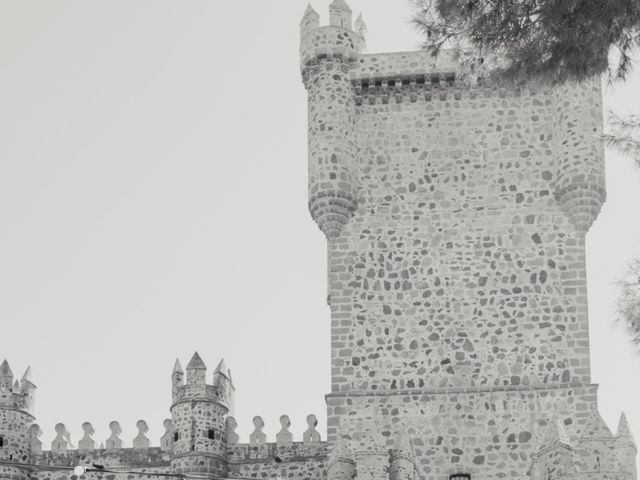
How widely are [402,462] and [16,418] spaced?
10415mm

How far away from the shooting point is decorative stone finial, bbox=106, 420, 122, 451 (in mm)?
39875

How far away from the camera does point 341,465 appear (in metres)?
33.1

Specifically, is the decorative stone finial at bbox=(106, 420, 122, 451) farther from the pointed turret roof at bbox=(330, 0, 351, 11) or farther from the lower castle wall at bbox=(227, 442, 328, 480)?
the pointed turret roof at bbox=(330, 0, 351, 11)

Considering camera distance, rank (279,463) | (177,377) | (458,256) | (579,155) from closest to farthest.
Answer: (579,155), (458,256), (279,463), (177,377)

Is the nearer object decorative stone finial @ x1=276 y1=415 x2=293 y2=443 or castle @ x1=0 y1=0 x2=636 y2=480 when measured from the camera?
castle @ x1=0 y1=0 x2=636 y2=480

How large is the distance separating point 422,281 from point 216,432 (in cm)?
600

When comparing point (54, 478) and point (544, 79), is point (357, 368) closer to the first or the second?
point (54, 478)

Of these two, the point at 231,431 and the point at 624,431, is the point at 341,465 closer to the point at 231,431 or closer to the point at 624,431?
the point at 624,431

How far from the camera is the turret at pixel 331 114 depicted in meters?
36.6

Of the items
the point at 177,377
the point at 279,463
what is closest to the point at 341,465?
the point at 279,463

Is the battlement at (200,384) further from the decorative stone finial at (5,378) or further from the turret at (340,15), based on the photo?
the turret at (340,15)

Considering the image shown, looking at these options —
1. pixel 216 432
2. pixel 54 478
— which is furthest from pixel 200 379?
pixel 54 478

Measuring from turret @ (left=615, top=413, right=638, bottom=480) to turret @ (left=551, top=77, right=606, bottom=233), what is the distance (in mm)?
Result: 4857

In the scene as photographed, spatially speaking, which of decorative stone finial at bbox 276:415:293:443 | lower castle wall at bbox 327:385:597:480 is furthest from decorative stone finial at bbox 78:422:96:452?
lower castle wall at bbox 327:385:597:480
